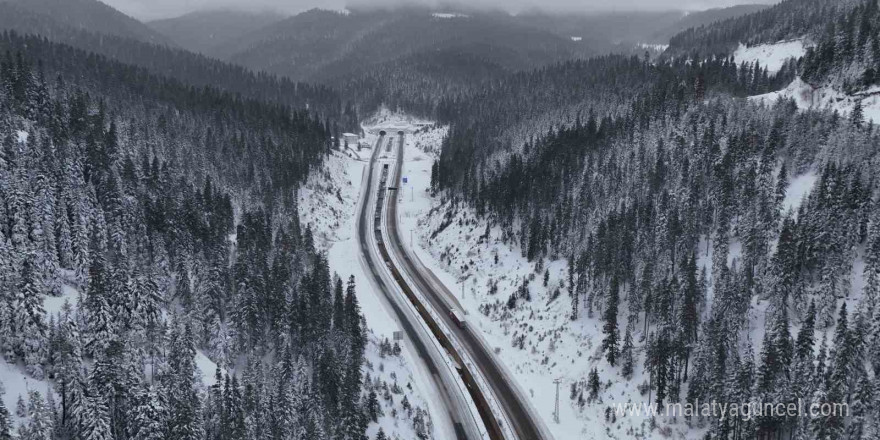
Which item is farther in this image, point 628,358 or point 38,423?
point 628,358

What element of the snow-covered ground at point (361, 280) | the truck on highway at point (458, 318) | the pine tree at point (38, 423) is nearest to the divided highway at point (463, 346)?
the truck on highway at point (458, 318)

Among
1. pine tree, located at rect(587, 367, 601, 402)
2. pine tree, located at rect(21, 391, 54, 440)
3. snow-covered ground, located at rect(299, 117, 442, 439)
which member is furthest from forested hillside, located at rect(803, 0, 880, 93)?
pine tree, located at rect(21, 391, 54, 440)

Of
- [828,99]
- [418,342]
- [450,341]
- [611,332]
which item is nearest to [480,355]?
[450,341]

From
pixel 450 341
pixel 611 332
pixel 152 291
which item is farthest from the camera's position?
pixel 450 341

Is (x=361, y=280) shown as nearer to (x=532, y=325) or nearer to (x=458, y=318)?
(x=458, y=318)

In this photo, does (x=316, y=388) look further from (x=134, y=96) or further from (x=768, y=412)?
(x=134, y=96)

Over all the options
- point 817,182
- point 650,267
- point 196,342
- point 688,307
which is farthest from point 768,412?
point 196,342
